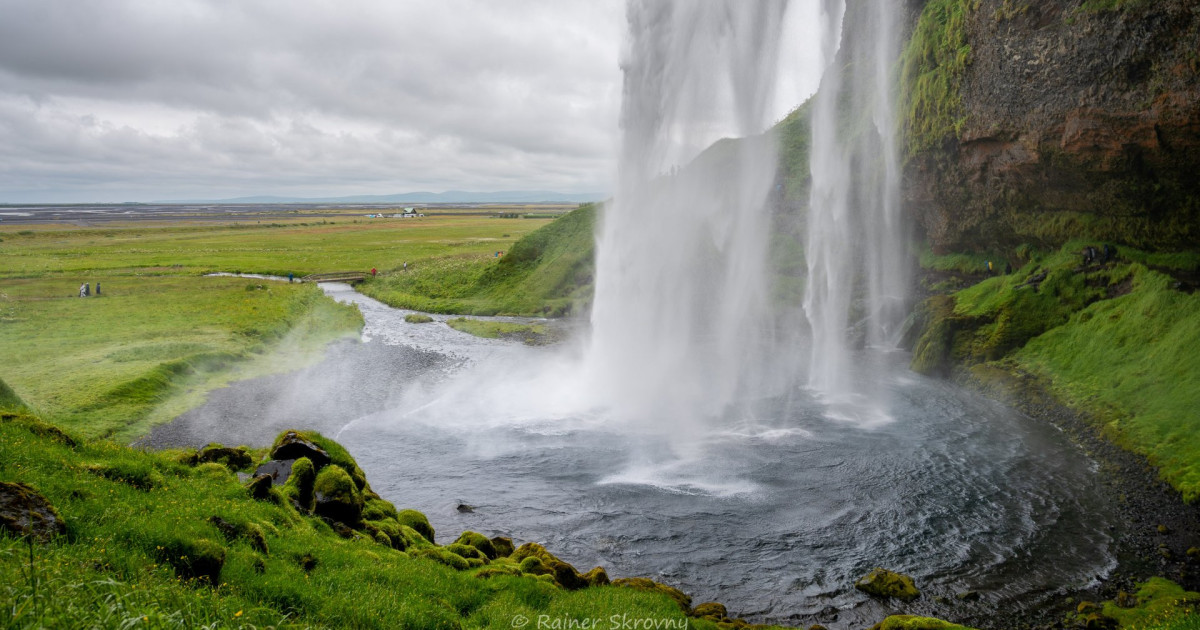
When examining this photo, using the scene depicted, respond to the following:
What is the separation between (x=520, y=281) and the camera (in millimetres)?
→ 77688

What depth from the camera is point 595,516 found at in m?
23.1

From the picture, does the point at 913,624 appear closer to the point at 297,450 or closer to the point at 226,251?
the point at 297,450

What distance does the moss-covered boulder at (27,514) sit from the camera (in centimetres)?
974

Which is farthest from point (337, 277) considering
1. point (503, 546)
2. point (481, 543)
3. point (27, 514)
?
point (27, 514)

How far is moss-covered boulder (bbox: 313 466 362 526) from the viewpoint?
686 inches

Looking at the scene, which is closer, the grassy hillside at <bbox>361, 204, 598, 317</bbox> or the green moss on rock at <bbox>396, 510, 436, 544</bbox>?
the green moss on rock at <bbox>396, 510, 436, 544</bbox>

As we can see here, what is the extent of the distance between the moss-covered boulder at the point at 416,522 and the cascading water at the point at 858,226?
33.4m

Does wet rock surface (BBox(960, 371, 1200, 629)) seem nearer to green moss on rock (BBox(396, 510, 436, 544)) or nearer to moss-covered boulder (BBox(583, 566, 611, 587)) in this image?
moss-covered boulder (BBox(583, 566, 611, 587))

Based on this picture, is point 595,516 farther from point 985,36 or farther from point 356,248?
point 356,248

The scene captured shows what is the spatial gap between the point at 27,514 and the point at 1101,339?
145 feet

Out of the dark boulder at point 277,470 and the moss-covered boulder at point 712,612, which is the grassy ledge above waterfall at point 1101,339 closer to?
the moss-covered boulder at point 712,612

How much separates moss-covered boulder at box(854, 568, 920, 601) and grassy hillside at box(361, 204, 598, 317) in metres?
49.3

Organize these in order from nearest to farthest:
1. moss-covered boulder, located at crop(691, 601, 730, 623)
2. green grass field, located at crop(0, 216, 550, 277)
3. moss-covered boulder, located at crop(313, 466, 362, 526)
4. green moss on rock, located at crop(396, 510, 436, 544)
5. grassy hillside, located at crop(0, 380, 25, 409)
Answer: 1. moss-covered boulder, located at crop(691, 601, 730, 623)
2. moss-covered boulder, located at crop(313, 466, 362, 526)
3. grassy hillside, located at crop(0, 380, 25, 409)
4. green moss on rock, located at crop(396, 510, 436, 544)
5. green grass field, located at crop(0, 216, 550, 277)

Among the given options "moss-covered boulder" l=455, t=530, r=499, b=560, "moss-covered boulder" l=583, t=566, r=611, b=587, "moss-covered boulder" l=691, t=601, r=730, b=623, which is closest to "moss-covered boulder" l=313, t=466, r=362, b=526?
"moss-covered boulder" l=455, t=530, r=499, b=560
